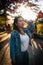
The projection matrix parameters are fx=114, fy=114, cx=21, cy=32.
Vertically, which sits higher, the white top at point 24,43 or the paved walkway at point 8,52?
the white top at point 24,43

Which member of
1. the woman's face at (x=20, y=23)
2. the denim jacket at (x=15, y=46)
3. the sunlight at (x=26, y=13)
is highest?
the sunlight at (x=26, y=13)

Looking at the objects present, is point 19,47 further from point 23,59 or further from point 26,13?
point 26,13

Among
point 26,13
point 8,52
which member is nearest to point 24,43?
point 8,52

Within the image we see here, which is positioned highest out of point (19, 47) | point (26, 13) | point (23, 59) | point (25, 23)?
point (26, 13)

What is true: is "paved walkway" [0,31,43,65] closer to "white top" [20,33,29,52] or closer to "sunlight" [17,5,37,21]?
"white top" [20,33,29,52]

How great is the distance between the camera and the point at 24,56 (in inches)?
45.8

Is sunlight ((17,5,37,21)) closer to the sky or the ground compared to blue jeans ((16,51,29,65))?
closer to the sky

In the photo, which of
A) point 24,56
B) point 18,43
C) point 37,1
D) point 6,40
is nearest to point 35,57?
point 24,56

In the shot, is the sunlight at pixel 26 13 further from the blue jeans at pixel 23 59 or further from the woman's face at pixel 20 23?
the blue jeans at pixel 23 59

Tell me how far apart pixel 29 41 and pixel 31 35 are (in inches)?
2.6

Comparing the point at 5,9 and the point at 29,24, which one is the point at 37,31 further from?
the point at 5,9

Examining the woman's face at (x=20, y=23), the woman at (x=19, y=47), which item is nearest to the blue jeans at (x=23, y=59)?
the woman at (x=19, y=47)

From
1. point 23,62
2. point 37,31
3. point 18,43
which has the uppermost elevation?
point 37,31

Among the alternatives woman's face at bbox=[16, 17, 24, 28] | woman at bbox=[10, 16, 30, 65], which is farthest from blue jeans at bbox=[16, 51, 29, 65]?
woman's face at bbox=[16, 17, 24, 28]
